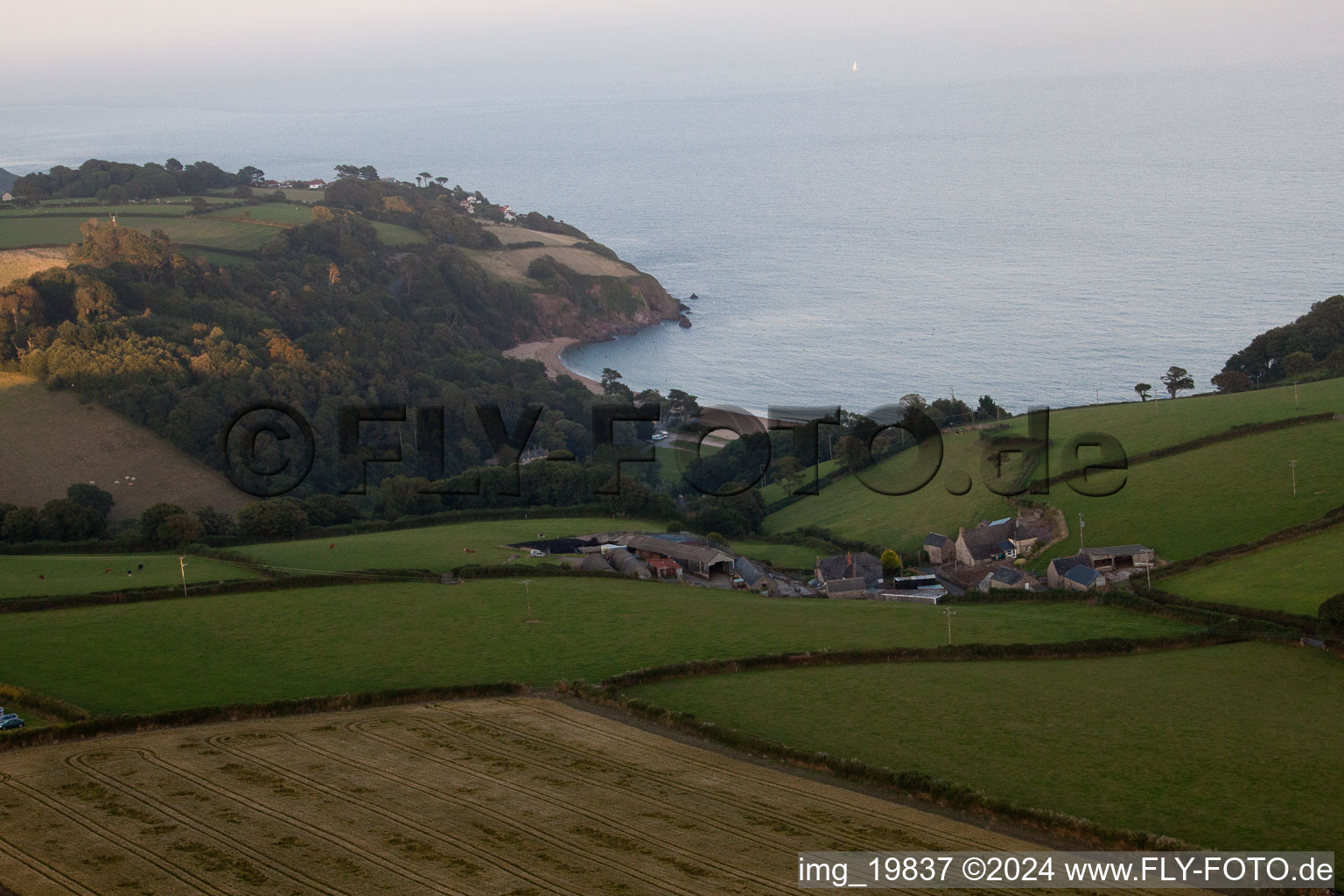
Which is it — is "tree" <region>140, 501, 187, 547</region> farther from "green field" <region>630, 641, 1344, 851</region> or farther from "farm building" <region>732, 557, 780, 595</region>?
"green field" <region>630, 641, 1344, 851</region>

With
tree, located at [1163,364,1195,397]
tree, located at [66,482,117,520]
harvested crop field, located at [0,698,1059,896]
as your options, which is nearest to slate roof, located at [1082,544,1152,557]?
harvested crop field, located at [0,698,1059,896]

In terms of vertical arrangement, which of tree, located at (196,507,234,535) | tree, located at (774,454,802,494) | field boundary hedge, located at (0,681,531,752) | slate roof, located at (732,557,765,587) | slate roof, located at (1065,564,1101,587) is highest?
tree, located at (774,454,802,494)

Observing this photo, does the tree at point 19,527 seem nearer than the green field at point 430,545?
No

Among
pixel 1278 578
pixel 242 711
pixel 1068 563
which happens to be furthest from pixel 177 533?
pixel 1278 578

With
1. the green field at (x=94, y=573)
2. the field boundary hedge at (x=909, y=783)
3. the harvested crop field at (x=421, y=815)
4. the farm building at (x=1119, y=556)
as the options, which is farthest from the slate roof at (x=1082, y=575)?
the green field at (x=94, y=573)

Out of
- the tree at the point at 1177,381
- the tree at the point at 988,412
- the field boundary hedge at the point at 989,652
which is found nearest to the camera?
the field boundary hedge at the point at 989,652

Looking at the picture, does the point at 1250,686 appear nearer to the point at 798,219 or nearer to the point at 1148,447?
the point at 1148,447

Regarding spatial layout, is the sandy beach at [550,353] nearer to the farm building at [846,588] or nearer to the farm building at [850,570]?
the farm building at [850,570]
